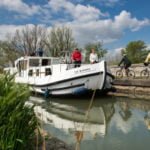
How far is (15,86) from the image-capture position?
3.63 metres

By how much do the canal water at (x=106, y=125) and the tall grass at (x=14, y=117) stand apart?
0.48 m

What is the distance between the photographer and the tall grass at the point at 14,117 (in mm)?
3305

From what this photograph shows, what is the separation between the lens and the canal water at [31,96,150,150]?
279 inches

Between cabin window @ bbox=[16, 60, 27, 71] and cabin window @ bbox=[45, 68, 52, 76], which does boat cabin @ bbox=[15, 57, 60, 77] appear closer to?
cabin window @ bbox=[16, 60, 27, 71]

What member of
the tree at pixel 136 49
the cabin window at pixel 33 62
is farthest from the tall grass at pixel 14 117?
the tree at pixel 136 49

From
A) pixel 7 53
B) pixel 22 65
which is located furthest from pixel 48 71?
pixel 7 53

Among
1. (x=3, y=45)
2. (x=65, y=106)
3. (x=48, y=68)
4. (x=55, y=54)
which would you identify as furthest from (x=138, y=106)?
(x=3, y=45)

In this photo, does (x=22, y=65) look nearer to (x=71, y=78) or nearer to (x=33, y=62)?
(x=33, y=62)

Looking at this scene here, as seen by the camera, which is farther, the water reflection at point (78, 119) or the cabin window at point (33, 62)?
the cabin window at point (33, 62)

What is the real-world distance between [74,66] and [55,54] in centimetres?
2575

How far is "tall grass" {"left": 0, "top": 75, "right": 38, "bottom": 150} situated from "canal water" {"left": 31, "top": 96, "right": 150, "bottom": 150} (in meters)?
0.48

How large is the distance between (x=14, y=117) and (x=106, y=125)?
264 inches

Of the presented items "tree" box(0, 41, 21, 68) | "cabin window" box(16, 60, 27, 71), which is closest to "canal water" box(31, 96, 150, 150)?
"cabin window" box(16, 60, 27, 71)

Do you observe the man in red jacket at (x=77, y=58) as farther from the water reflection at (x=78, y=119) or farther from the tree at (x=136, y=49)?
the tree at (x=136, y=49)
